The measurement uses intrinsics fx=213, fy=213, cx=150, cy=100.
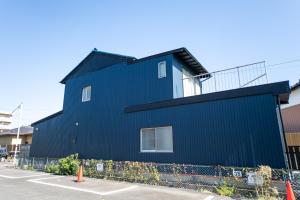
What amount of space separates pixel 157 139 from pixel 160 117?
1.25 metres

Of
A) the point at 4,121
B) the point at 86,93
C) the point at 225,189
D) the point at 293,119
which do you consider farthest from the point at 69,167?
the point at 4,121

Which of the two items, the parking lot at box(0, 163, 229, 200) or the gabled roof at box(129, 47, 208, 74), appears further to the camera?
the gabled roof at box(129, 47, 208, 74)

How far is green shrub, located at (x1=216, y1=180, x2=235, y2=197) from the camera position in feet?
27.9

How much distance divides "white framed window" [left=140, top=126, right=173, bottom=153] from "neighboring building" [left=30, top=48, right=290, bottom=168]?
2.1 inches

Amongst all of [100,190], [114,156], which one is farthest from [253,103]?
[114,156]

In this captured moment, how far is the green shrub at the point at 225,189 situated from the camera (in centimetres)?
852

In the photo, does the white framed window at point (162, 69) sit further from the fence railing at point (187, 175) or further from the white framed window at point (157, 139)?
the fence railing at point (187, 175)

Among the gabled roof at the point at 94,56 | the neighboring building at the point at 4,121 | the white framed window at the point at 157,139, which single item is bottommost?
the white framed window at the point at 157,139

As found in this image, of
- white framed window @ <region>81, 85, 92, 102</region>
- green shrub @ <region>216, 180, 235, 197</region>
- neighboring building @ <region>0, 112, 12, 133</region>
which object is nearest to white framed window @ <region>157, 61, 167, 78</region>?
white framed window @ <region>81, 85, 92, 102</region>

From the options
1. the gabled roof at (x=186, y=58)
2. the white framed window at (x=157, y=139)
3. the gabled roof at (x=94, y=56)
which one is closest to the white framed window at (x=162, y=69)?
the gabled roof at (x=186, y=58)

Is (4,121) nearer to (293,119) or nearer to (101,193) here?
(101,193)

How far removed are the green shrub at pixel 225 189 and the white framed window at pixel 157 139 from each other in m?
3.08

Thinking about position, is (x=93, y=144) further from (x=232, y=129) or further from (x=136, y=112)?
(x=232, y=129)

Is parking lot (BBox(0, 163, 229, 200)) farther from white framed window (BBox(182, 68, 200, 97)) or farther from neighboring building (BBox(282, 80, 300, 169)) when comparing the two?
neighboring building (BBox(282, 80, 300, 169))
